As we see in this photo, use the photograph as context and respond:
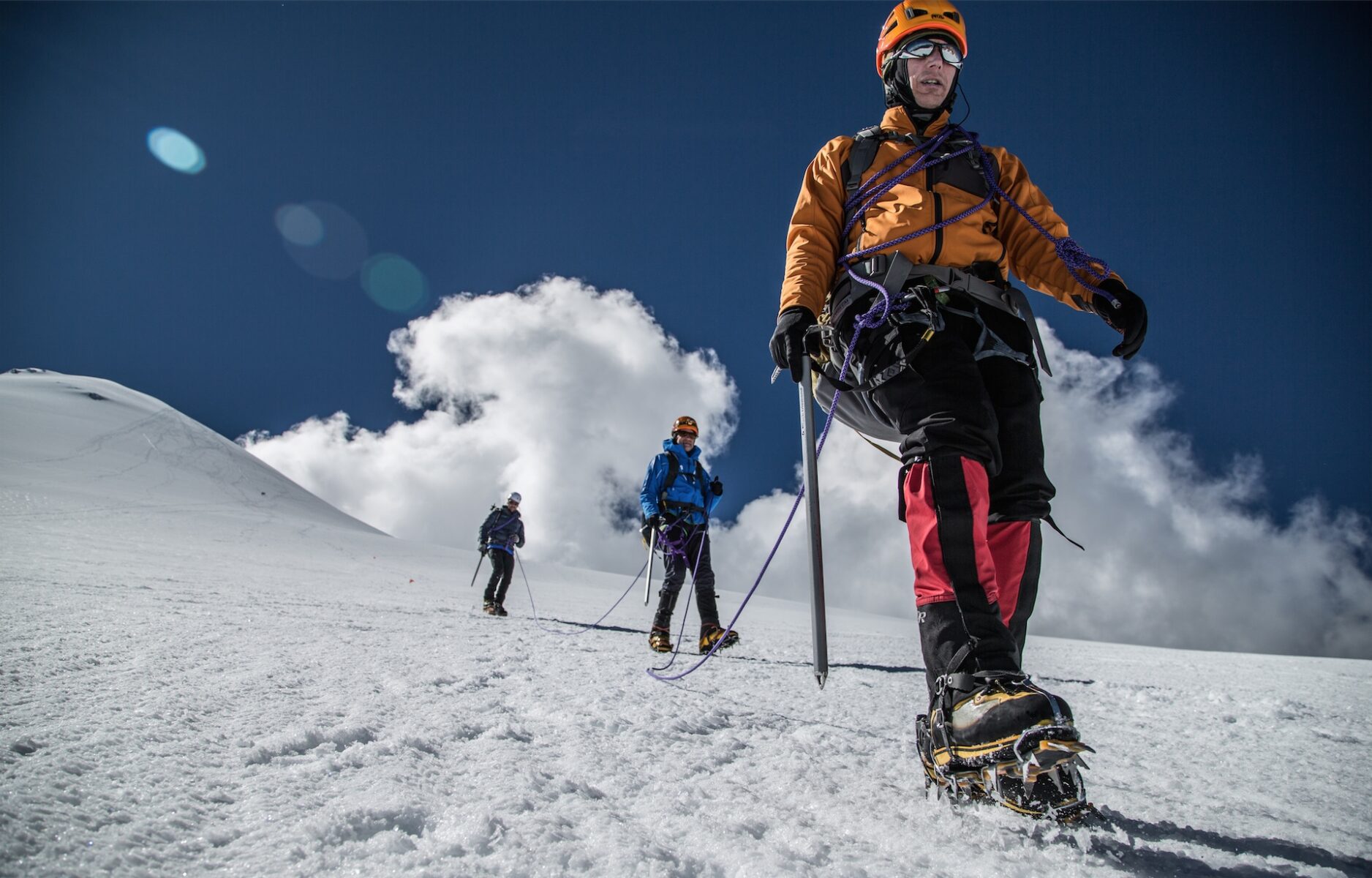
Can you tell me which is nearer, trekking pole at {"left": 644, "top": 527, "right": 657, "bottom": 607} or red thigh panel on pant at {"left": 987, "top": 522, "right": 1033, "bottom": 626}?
red thigh panel on pant at {"left": 987, "top": 522, "right": 1033, "bottom": 626}

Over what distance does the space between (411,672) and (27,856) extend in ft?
4.39

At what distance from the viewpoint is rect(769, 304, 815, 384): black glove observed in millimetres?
1944

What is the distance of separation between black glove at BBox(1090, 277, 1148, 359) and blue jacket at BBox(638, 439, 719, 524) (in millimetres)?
4186

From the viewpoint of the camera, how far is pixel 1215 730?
2260mm

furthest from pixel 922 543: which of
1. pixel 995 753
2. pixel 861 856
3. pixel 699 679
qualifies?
pixel 699 679

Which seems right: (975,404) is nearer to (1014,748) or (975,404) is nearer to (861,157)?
(1014,748)

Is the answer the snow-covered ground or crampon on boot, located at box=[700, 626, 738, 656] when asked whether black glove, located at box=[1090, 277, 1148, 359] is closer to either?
the snow-covered ground

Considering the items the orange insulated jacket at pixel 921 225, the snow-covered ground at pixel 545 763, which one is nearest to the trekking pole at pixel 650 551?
the snow-covered ground at pixel 545 763

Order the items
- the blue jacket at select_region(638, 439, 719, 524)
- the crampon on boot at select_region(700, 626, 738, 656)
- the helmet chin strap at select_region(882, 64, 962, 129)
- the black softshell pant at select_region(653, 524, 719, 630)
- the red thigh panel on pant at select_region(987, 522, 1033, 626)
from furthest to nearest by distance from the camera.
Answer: the blue jacket at select_region(638, 439, 719, 524) → the black softshell pant at select_region(653, 524, 719, 630) → the crampon on boot at select_region(700, 626, 738, 656) → the helmet chin strap at select_region(882, 64, 962, 129) → the red thigh panel on pant at select_region(987, 522, 1033, 626)

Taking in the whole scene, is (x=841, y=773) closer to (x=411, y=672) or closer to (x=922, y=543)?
(x=922, y=543)

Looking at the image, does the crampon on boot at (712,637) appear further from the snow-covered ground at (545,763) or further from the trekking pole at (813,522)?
the trekking pole at (813,522)

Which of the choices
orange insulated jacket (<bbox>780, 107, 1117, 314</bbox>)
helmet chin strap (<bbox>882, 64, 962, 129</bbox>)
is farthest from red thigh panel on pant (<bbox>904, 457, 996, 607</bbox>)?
helmet chin strap (<bbox>882, 64, 962, 129</bbox>)

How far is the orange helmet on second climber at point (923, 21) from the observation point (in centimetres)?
A: 220

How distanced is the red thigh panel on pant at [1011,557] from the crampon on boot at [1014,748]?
1.79 ft
